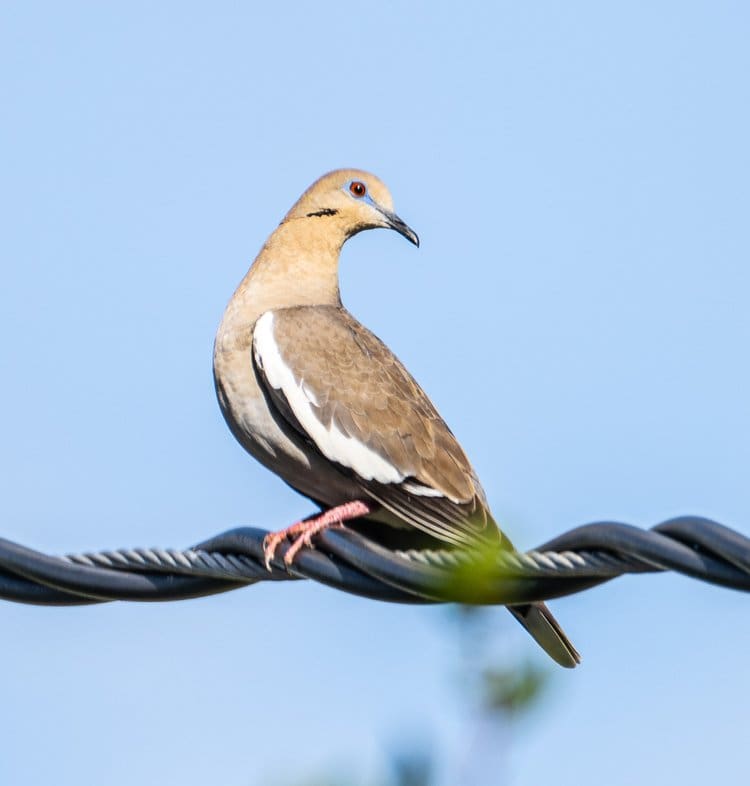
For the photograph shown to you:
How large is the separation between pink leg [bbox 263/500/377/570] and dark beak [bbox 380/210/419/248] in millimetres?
1695

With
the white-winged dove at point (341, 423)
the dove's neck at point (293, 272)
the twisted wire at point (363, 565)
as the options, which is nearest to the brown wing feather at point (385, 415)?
the white-winged dove at point (341, 423)

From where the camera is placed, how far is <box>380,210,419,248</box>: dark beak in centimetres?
616

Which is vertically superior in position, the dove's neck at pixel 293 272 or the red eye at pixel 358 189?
the red eye at pixel 358 189

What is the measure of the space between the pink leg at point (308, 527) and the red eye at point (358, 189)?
1797mm

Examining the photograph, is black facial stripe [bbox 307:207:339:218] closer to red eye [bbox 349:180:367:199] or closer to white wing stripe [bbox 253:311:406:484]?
red eye [bbox 349:180:367:199]

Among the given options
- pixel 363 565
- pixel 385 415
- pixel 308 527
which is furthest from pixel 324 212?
pixel 363 565

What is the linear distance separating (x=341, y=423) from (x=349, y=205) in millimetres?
1571

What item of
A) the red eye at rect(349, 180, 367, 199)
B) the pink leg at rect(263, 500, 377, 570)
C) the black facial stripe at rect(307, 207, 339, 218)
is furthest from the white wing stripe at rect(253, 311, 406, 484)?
the red eye at rect(349, 180, 367, 199)

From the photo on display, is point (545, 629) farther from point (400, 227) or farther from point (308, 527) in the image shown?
point (400, 227)

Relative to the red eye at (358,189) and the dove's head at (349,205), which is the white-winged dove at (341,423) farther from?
the red eye at (358,189)

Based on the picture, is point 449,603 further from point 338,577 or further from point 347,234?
point 347,234

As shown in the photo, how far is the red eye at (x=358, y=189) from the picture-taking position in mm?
6133

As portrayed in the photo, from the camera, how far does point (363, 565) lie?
9.46ft

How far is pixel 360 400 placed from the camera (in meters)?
5.00
